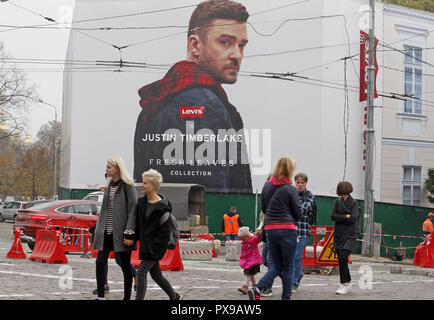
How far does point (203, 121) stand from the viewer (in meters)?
30.7

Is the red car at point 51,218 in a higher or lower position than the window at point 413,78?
lower

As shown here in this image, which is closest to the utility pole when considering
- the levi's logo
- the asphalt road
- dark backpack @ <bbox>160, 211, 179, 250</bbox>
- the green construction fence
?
the green construction fence

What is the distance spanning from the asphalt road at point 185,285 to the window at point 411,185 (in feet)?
54.0

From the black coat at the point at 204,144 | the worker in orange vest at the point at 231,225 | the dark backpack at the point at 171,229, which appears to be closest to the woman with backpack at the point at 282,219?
the dark backpack at the point at 171,229

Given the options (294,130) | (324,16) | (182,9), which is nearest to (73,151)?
(182,9)

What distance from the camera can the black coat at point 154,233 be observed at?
7.71 metres

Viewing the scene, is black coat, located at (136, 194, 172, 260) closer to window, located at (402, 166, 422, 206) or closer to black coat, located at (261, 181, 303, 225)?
black coat, located at (261, 181, 303, 225)

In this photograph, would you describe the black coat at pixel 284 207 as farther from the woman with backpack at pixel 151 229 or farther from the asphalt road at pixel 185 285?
the asphalt road at pixel 185 285

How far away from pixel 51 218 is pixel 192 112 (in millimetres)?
13257

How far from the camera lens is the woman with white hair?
26.2ft

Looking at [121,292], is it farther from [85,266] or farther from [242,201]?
[242,201]

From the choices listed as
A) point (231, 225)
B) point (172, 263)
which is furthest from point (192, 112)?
point (172, 263)

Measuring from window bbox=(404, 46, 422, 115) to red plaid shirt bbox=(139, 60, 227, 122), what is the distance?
8.14 metres

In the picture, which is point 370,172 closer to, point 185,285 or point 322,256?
point 322,256
